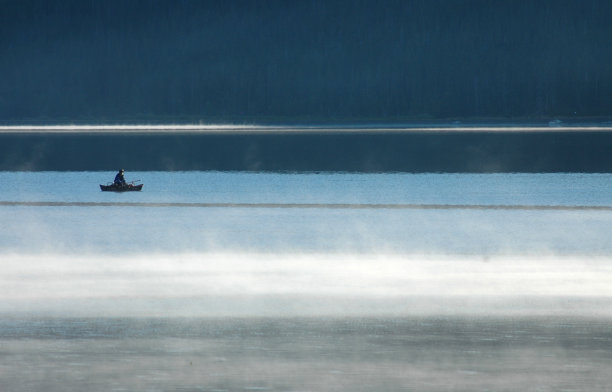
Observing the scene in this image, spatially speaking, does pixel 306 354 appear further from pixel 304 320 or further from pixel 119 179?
pixel 119 179

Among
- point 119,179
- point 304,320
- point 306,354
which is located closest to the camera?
point 306,354

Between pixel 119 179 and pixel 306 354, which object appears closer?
pixel 306 354

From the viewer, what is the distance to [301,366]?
1020 cm

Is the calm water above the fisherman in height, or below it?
above

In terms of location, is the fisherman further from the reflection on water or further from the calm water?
the reflection on water

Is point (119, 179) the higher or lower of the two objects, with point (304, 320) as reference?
lower

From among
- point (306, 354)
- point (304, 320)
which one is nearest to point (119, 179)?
point (304, 320)

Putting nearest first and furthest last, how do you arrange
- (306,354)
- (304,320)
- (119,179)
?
(306,354), (304,320), (119,179)

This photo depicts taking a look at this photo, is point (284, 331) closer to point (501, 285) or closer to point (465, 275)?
point (501, 285)

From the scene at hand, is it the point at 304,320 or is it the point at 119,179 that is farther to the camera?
the point at 119,179

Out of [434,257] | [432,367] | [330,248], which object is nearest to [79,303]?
[432,367]

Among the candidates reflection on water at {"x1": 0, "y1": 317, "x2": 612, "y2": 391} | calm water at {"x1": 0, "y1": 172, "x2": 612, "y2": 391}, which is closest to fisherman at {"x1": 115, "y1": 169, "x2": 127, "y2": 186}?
calm water at {"x1": 0, "y1": 172, "x2": 612, "y2": 391}

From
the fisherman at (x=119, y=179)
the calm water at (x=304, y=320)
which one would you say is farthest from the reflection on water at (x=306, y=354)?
the fisherman at (x=119, y=179)

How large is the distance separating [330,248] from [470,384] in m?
18.6
